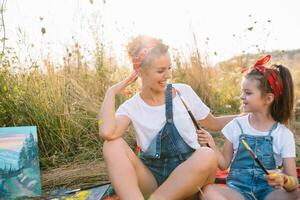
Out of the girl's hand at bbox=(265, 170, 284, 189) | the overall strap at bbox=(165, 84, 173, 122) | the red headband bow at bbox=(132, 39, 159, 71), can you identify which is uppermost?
the red headband bow at bbox=(132, 39, 159, 71)

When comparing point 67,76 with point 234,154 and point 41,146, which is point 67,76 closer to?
point 41,146

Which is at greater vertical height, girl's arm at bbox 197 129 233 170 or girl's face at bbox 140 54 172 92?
girl's face at bbox 140 54 172 92

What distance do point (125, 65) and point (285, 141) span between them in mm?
2727

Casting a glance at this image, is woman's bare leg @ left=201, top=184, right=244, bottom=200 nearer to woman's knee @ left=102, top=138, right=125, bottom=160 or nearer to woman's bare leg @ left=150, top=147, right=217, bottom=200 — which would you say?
woman's bare leg @ left=150, top=147, right=217, bottom=200

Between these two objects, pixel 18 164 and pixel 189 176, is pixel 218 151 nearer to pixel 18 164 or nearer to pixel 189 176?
pixel 189 176

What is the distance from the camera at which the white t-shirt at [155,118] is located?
10.1ft

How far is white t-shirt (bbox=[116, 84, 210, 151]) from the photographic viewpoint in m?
3.07

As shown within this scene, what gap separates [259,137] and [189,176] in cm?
44

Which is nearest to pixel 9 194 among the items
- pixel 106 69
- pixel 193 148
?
pixel 193 148

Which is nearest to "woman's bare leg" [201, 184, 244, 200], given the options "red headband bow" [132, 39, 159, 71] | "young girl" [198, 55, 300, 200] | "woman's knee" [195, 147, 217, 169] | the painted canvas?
"young girl" [198, 55, 300, 200]

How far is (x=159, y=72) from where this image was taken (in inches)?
119

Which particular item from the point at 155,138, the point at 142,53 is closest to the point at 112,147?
the point at 155,138

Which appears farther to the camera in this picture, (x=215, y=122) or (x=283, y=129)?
(x=215, y=122)

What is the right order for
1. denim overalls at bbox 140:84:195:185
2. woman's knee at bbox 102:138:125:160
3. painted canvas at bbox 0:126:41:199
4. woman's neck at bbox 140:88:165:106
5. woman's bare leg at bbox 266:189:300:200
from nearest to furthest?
woman's bare leg at bbox 266:189:300:200, woman's knee at bbox 102:138:125:160, denim overalls at bbox 140:84:195:185, woman's neck at bbox 140:88:165:106, painted canvas at bbox 0:126:41:199
